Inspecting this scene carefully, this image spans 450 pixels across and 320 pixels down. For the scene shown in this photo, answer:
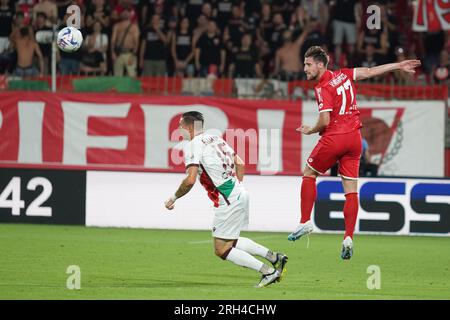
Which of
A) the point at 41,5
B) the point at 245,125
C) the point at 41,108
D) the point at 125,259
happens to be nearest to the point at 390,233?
the point at 245,125

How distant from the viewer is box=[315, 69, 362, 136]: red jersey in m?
12.9

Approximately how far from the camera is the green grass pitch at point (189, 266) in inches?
452

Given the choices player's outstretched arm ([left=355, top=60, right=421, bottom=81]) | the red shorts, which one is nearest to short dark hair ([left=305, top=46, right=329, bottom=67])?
player's outstretched arm ([left=355, top=60, right=421, bottom=81])

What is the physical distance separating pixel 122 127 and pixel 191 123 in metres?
11.1

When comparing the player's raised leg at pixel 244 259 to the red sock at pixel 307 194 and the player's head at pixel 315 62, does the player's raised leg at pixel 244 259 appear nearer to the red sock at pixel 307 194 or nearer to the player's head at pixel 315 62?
the red sock at pixel 307 194

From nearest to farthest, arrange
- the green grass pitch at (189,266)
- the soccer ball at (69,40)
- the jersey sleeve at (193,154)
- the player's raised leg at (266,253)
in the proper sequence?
the green grass pitch at (189,266), the jersey sleeve at (193,154), the player's raised leg at (266,253), the soccer ball at (69,40)

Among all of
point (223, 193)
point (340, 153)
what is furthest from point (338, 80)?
point (223, 193)

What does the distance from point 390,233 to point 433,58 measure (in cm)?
630

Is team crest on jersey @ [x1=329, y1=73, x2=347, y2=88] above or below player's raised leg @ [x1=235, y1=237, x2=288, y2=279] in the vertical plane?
above

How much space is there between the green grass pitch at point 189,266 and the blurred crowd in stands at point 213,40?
17.3 feet

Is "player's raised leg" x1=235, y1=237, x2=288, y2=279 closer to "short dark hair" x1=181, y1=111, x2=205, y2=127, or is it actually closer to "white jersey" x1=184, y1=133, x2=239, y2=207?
"white jersey" x1=184, y1=133, x2=239, y2=207

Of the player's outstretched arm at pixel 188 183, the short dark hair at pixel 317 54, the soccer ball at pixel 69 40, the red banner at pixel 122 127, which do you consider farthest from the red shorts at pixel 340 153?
the red banner at pixel 122 127

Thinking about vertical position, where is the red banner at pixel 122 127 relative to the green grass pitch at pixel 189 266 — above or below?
above

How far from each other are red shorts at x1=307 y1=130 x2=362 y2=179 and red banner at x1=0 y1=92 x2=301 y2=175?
9101mm
